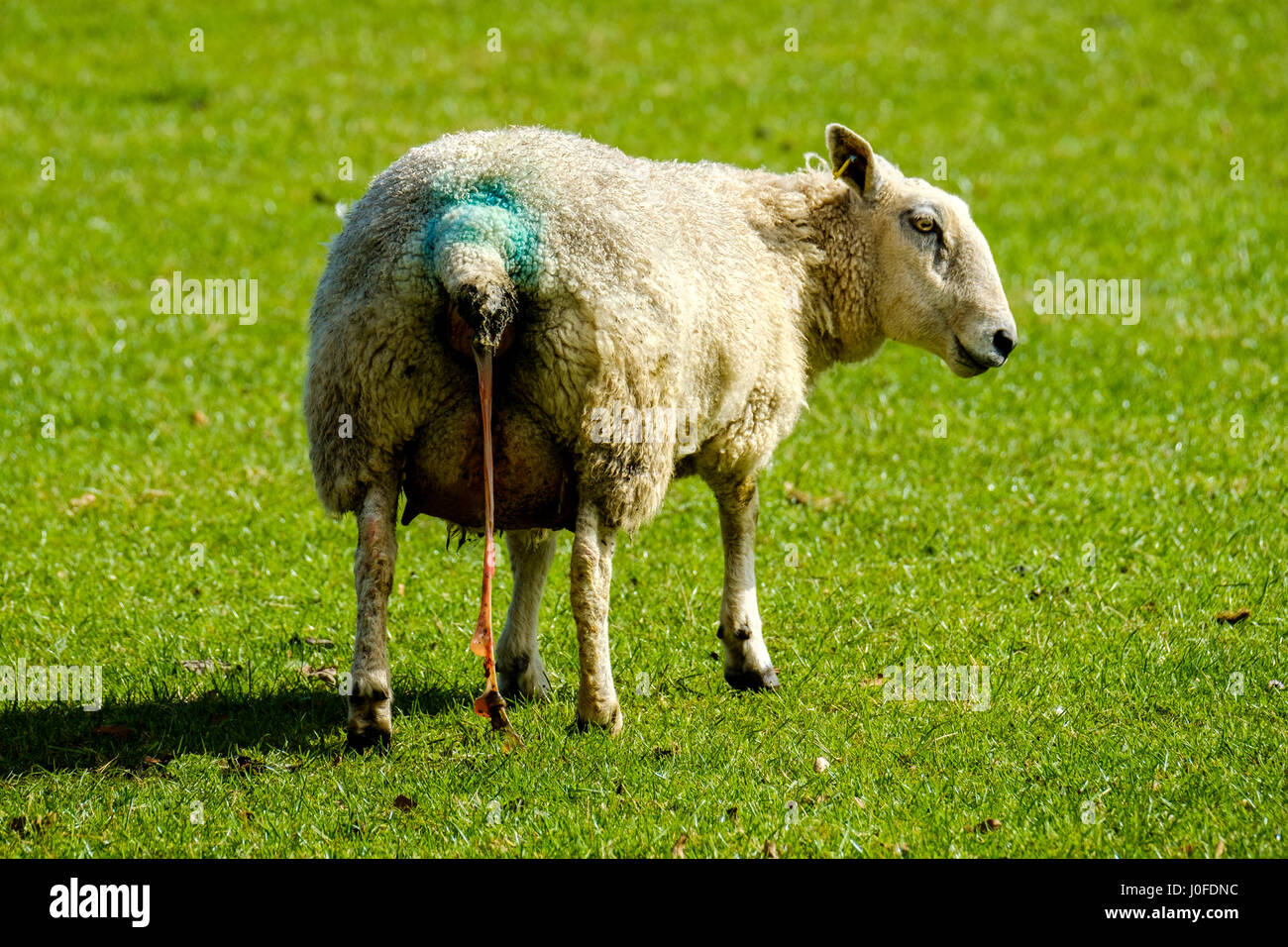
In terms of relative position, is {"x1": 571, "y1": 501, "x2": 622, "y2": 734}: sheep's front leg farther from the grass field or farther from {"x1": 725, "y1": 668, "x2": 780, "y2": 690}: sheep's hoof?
{"x1": 725, "y1": 668, "x2": 780, "y2": 690}: sheep's hoof

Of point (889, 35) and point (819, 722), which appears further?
point (889, 35)

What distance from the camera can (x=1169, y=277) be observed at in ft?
43.5

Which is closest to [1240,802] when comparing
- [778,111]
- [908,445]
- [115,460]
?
[908,445]

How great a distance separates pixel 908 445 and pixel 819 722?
4.17 metres

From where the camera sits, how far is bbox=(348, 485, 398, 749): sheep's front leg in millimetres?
5758

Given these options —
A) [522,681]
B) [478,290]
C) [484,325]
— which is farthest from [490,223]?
[522,681]

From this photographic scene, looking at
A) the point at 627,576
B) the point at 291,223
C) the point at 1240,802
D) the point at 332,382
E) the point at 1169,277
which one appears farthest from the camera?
→ the point at 291,223

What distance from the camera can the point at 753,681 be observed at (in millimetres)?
7012

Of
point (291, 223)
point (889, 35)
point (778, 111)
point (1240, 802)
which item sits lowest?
point (1240, 802)

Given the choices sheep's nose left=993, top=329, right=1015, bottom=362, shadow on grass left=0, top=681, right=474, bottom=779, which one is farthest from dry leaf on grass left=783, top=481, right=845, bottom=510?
shadow on grass left=0, top=681, right=474, bottom=779

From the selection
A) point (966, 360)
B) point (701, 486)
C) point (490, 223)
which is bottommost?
point (701, 486)

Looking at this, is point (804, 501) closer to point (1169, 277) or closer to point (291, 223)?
point (1169, 277)

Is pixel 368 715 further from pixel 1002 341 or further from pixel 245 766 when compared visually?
pixel 1002 341

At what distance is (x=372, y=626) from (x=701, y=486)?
4471 millimetres
